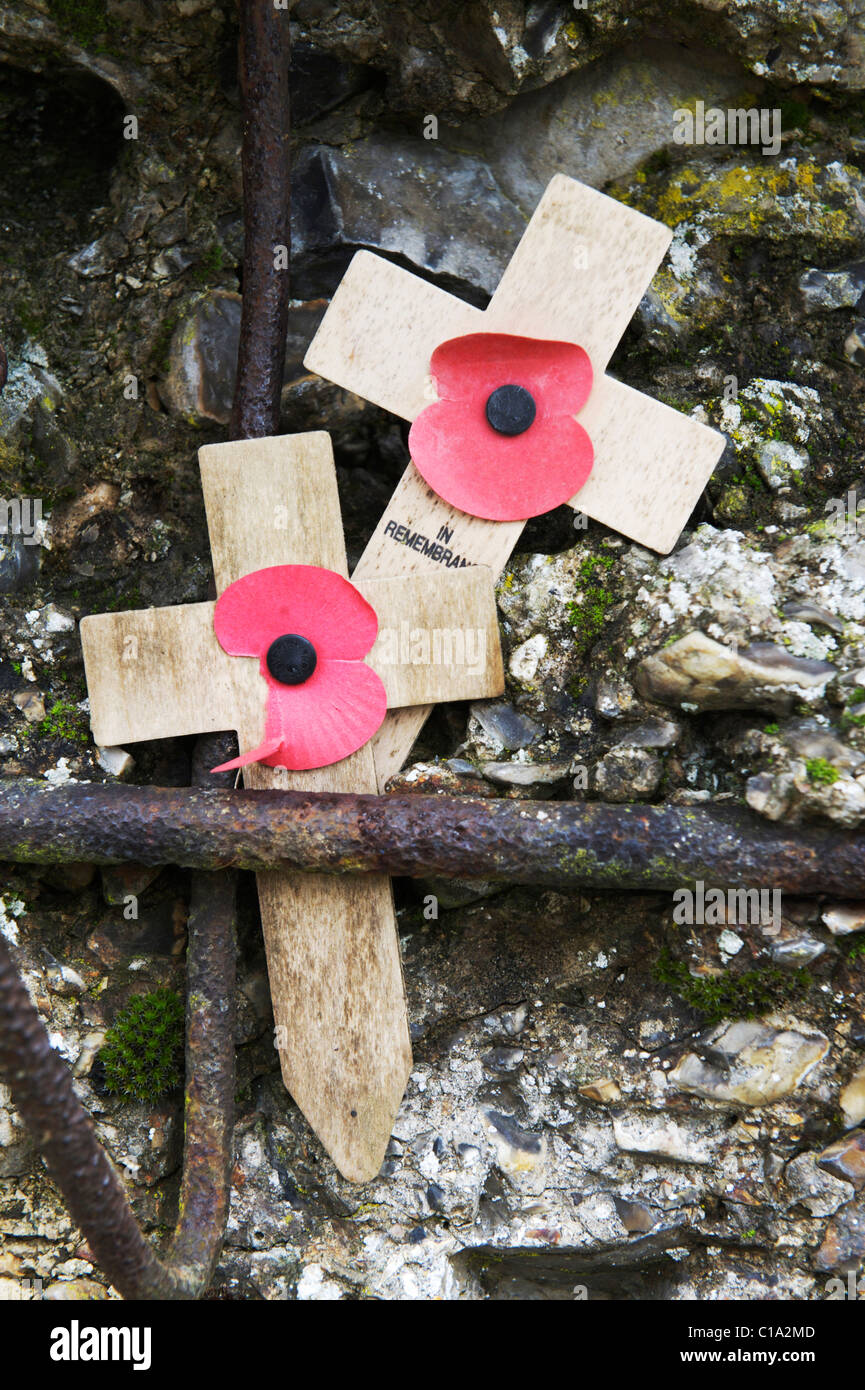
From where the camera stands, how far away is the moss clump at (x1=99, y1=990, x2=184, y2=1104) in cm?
178

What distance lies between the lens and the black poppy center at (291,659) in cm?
176

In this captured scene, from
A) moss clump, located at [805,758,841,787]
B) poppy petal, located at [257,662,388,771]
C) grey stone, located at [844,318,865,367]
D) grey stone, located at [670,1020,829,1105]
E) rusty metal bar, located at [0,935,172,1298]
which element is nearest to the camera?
rusty metal bar, located at [0,935,172,1298]

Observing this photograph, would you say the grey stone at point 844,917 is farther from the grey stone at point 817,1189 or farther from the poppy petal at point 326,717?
the poppy petal at point 326,717

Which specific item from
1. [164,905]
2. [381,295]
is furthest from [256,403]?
[164,905]

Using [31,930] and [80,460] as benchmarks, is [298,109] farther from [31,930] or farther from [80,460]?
[31,930]

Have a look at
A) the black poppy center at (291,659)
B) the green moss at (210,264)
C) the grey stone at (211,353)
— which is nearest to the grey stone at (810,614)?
the black poppy center at (291,659)

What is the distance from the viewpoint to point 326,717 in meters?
1.76

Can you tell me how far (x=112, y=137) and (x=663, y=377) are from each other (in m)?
1.23

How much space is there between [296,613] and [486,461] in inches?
17.9

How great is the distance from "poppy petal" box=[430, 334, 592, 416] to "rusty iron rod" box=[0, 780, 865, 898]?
757 millimetres

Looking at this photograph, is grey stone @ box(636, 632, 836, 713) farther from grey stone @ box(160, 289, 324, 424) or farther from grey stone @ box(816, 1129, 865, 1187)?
grey stone @ box(160, 289, 324, 424)

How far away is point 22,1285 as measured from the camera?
1.75 meters

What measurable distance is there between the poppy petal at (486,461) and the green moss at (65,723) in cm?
81

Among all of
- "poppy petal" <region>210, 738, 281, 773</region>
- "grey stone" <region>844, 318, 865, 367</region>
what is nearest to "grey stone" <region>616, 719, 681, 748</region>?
"poppy petal" <region>210, 738, 281, 773</region>
